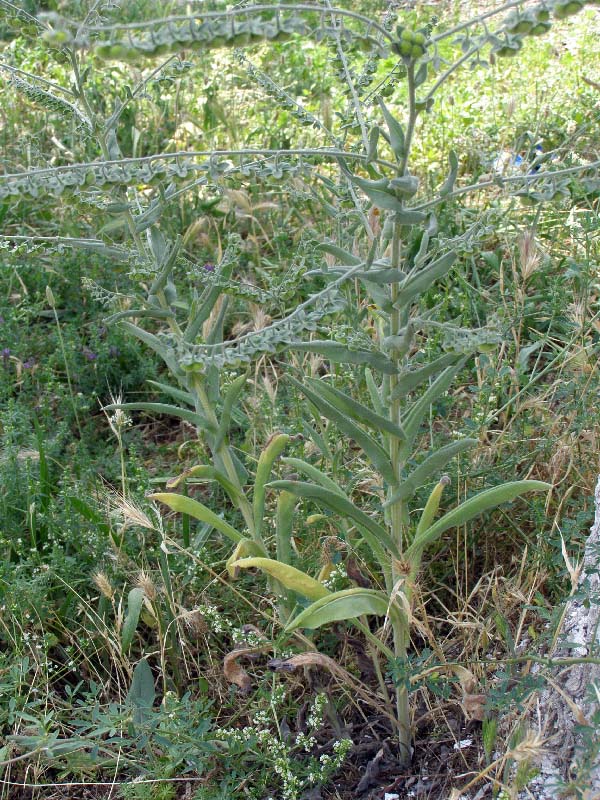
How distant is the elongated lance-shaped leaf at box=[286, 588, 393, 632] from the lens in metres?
1.71

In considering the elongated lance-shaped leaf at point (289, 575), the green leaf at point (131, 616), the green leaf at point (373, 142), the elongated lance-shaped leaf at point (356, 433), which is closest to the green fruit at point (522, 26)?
the green leaf at point (373, 142)

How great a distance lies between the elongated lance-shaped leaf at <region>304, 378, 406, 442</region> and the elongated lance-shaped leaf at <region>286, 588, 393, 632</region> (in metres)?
0.34

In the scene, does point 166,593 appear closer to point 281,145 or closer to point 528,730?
point 528,730

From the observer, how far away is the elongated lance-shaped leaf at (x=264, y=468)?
199cm

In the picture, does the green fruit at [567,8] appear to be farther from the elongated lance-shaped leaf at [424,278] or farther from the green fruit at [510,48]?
the elongated lance-shaped leaf at [424,278]

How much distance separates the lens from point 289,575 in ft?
5.97

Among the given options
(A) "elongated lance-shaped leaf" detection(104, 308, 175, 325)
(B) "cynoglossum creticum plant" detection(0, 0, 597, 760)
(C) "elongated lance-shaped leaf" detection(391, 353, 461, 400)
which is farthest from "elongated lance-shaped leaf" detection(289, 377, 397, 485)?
(A) "elongated lance-shaped leaf" detection(104, 308, 175, 325)

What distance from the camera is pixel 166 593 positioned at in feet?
7.19

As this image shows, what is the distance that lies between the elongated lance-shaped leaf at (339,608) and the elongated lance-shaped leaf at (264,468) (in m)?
0.34

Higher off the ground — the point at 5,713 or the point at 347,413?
the point at 347,413

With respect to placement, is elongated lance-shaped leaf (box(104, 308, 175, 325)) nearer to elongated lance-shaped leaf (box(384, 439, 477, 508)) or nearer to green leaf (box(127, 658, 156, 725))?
elongated lance-shaped leaf (box(384, 439, 477, 508))

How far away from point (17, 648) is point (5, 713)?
194 mm

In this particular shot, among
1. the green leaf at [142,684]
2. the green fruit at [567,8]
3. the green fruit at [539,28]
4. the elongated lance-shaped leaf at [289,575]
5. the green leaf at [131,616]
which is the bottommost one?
the green leaf at [142,684]

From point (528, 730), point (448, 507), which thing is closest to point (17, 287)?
point (448, 507)
